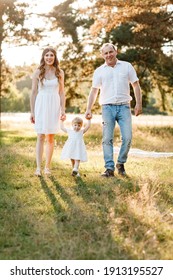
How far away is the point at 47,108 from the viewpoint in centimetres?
827

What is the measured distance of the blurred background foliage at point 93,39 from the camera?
18172mm

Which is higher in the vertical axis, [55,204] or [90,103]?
[90,103]

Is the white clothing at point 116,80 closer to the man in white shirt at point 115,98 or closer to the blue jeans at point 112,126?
the man in white shirt at point 115,98

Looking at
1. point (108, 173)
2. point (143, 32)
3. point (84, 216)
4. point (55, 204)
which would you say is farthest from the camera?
point (143, 32)

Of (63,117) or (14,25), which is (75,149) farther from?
(14,25)

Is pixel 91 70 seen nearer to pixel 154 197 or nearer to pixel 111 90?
pixel 111 90

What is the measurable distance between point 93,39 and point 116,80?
55.1 feet

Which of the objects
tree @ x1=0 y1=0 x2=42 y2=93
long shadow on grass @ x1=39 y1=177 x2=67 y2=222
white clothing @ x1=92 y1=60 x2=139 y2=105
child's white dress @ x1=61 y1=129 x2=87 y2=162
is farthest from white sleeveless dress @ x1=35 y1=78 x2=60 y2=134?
tree @ x1=0 y1=0 x2=42 y2=93

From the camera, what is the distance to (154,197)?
6.69m

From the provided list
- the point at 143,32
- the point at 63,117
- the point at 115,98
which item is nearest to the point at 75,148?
the point at 63,117

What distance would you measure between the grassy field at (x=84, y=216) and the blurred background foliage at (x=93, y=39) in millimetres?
10316

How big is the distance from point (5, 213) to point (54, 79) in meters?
3.15

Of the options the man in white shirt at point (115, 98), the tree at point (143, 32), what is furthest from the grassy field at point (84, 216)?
the tree at point (143, 32)
